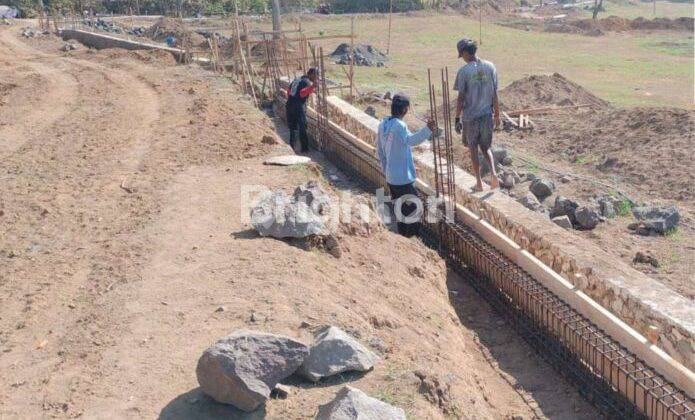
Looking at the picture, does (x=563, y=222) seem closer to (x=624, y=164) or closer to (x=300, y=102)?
(x=624, y=164)

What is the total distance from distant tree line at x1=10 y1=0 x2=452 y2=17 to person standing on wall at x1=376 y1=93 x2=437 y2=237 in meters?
33.9

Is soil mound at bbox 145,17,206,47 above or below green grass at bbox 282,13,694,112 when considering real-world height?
above

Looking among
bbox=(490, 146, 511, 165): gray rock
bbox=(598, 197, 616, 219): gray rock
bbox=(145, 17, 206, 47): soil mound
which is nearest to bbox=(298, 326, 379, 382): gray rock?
bbox=(598, 197, 616, 219): gray rock

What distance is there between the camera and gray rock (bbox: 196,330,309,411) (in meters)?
3.27

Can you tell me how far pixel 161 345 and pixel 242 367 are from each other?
3.08ft

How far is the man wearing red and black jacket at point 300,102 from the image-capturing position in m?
9.94

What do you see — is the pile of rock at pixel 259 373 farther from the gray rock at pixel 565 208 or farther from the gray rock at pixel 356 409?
the gray rock at pixel 565 208

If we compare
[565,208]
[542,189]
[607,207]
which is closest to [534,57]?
[542,189]

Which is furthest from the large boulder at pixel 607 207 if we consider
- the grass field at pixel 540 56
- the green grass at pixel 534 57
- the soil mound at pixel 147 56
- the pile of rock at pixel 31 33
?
the pile of rock at pixel 31 33

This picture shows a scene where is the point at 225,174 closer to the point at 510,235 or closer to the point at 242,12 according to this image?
the point at 510,235

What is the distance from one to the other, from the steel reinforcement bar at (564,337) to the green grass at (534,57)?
865 centimetres

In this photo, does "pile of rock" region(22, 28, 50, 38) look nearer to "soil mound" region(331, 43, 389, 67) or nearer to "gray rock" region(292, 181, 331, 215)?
"soil mound" region(331, 43, 389, 67)

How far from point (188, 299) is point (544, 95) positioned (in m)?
11.7

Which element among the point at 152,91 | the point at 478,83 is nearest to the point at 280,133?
the point at 152,91
